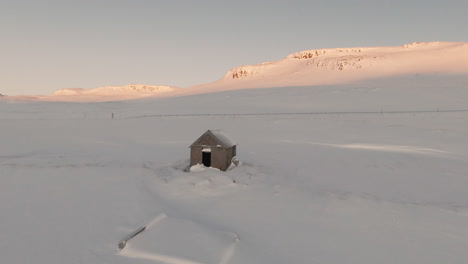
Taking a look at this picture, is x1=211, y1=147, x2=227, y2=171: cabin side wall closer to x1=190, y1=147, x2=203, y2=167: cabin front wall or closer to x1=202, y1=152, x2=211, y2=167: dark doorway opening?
x1=202, y1=152, x2=211, y2=167: dark doorway opening

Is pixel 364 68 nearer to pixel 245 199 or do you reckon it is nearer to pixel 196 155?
pixel 196 155

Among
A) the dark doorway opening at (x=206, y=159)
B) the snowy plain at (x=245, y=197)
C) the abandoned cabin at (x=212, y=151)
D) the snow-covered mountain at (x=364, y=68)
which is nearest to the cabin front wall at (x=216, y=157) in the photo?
the abandoned cabin at (x=212, y=151)

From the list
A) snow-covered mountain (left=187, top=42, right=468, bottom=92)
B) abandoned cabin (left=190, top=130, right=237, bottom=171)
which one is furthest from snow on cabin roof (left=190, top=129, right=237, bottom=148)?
snow-covered mountain (left=187, top=42, right=468, bottom=92)

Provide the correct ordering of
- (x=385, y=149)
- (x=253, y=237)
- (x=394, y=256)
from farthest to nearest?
1. (x=385, y=149)
2. (x=253, y=237)
3. (x=394, y=256)

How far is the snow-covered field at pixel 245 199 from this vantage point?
27.4ft

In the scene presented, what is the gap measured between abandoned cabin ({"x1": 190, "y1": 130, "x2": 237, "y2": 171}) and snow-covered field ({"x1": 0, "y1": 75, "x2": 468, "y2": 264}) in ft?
2.03

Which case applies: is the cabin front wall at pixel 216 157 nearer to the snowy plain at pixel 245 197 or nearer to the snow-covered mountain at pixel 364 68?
the snowy plain at pixel 245 197

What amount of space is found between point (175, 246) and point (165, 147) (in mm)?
14580

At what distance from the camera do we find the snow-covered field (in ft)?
27.4

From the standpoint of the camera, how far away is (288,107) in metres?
45.9

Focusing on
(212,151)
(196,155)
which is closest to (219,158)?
(212,151)

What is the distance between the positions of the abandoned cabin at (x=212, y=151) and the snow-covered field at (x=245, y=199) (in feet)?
2.03

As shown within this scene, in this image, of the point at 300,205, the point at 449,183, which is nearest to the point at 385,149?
the point at 449,183

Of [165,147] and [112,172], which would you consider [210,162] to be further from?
[165,147]
